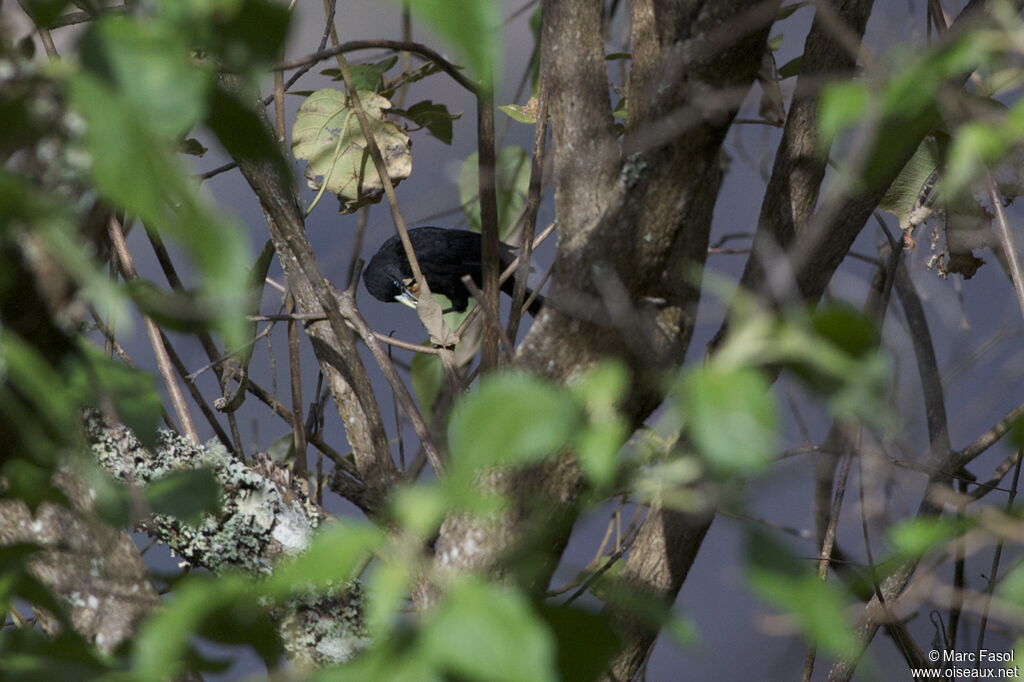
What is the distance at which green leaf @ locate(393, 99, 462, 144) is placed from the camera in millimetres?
1441

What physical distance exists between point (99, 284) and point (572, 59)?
22.8 inches

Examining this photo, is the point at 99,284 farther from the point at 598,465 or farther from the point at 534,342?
the point at 534,342

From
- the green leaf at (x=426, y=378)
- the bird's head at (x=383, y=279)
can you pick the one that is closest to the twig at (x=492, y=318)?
the green leaf at (x=426, y=378)

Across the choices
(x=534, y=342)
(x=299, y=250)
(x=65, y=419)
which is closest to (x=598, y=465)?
(x=65, y=419)

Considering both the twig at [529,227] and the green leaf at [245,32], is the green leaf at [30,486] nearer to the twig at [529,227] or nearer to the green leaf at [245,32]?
the green leaf at [245,32]

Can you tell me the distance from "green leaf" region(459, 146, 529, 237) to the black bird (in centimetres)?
48

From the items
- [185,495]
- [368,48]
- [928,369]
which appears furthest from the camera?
[928,369]

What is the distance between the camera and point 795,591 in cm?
30

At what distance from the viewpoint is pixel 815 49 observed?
1022 mm

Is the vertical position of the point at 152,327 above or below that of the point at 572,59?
below

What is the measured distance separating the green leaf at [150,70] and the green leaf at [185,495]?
0.18 metres

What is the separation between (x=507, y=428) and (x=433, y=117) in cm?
124

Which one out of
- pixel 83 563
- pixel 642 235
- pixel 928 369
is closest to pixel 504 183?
pixel 928 369

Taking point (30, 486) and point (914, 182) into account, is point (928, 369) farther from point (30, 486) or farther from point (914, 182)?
point (30, 486)
